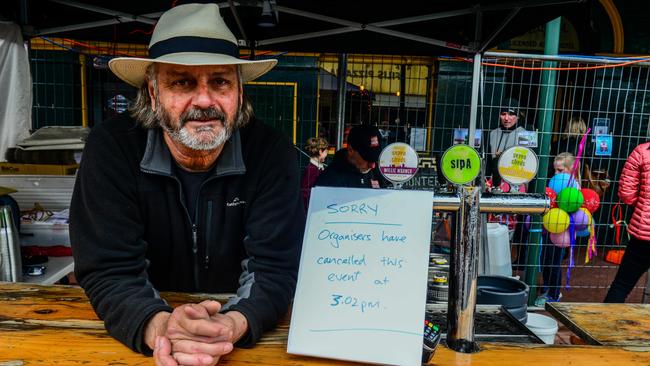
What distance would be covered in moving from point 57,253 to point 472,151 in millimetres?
2431

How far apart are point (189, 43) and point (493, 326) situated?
3.72 ft

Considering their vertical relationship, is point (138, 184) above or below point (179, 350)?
above

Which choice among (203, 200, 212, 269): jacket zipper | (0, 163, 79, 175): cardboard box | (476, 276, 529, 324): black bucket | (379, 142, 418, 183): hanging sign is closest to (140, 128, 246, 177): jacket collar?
(203, 200, 212, 269): jacket zipper

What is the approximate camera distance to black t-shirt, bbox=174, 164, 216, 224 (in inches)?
57.9

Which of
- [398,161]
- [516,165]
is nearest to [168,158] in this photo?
[516,165]

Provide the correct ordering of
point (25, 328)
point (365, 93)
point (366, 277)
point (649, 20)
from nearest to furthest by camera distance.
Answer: point (366, 277), point (25, 328), point (365, 93), point (649, 20)

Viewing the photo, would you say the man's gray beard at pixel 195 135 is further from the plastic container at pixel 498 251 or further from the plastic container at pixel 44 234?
the plastic container at pixel 498 251

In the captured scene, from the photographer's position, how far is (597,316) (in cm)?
138

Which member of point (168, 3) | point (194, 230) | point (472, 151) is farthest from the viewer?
point (168, 3)

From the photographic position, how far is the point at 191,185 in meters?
1.48

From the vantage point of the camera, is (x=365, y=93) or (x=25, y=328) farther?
(x=365, y=93)

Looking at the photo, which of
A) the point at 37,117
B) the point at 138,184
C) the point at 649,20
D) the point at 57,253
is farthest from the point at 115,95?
the point at 649,20

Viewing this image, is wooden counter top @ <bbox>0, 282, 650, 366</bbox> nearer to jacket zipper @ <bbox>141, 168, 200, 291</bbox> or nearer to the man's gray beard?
jacket zipper @ <bbox>141, 168, 200, 291</bbox>

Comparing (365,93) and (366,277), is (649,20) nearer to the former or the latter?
(365,93)
